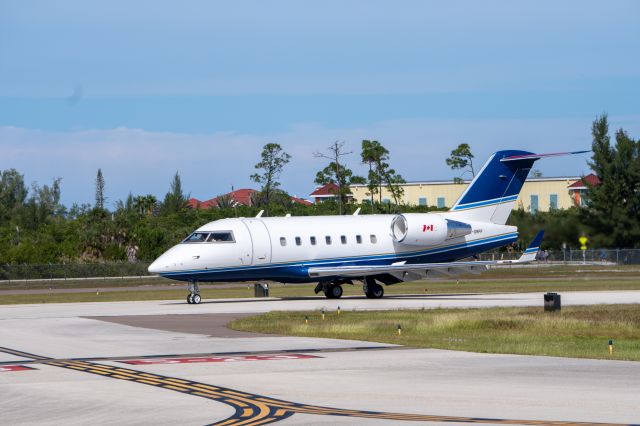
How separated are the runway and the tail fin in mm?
22789

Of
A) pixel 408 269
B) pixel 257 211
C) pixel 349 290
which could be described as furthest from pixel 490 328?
pixel 257 211

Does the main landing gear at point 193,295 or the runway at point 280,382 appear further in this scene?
the main landing gear at point 193,295

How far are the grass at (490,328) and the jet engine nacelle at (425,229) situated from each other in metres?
10.8

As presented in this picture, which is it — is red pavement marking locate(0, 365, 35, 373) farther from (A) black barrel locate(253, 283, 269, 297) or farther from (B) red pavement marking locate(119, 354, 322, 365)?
(A) black barrel locate(253, 283, 269, 297)

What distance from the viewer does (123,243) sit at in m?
97.9

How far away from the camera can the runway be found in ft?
55.8

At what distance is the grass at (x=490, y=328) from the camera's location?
27797mm

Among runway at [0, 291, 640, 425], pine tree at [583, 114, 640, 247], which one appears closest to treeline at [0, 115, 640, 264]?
pine tree at [583, 114, 640, 247]

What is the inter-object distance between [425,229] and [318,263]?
17.5ft

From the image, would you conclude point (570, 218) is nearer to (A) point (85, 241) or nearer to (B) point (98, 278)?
(B) point (98, 278)

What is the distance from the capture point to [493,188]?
54.5 m

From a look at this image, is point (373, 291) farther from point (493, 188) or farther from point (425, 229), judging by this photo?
point (493, 188)

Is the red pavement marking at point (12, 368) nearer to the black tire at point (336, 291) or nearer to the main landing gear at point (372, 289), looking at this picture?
the main landing gear at point (372, 289)

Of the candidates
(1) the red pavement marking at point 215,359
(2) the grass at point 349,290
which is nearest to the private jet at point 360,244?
(2) the grass at point 349,290
